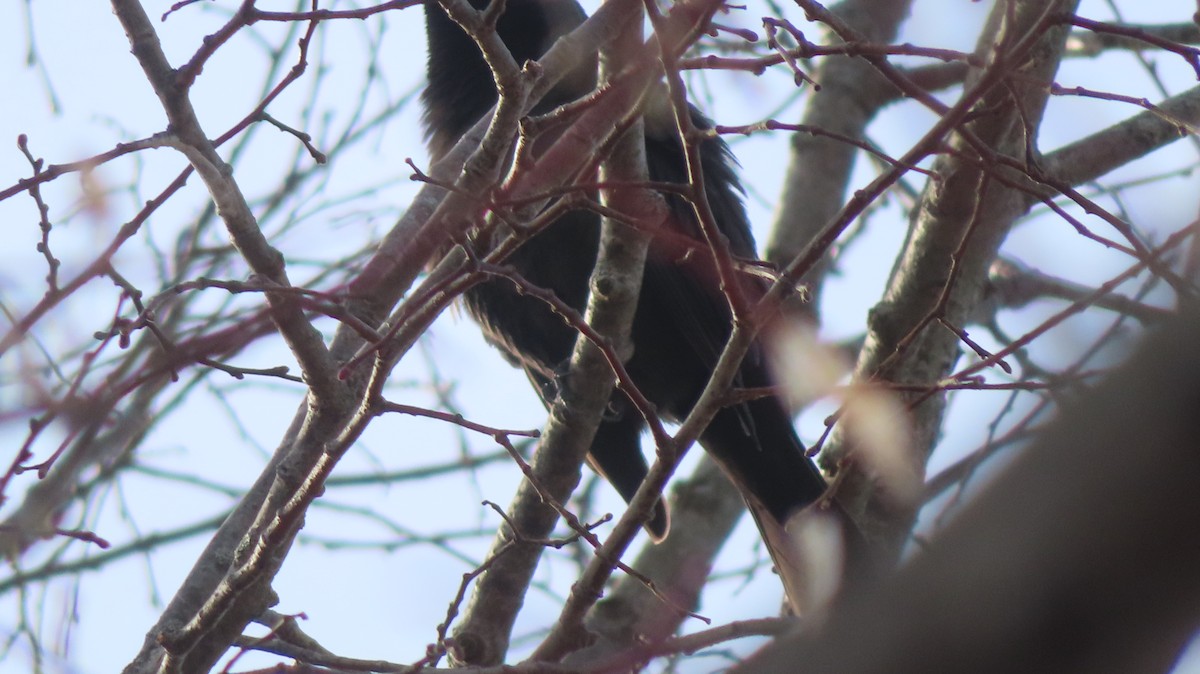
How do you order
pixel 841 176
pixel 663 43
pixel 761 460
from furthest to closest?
1. pixel 841 176
2. pixel 761 460
3. pixel 663 43

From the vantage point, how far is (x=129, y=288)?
1.99 metres

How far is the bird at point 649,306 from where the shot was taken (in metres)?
3.87

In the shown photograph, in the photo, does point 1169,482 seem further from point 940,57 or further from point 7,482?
point 7,482

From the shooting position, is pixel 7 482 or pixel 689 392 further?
pixel 689 392

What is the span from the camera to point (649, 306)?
4.06 metres

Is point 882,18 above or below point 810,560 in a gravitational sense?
above

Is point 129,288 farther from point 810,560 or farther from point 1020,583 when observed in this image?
point 810,560

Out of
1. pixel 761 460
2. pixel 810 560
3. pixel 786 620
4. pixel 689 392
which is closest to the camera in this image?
pixel 786 620

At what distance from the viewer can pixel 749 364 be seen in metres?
3.93

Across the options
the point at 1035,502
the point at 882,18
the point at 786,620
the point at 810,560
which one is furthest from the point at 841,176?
the point at 1035,502

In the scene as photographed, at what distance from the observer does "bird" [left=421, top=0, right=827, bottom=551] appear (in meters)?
3.87

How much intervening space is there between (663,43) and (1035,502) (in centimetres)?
117

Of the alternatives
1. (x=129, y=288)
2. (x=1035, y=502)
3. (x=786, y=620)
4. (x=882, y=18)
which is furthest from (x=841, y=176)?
(x=1035, y=502)

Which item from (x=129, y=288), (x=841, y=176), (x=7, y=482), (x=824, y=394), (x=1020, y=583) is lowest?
(x=1020, y=583)
